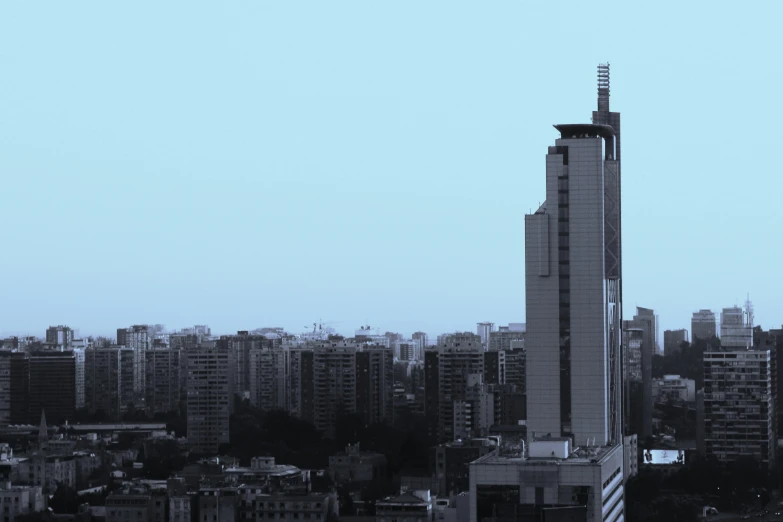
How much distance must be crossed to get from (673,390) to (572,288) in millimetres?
28102

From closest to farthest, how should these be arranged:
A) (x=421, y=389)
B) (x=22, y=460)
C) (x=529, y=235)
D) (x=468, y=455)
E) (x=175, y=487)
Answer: (x=529, y=235) → (x=175, y=487) → (x=468, y=455) → (x=22, y=460) → (x=421, y=389)

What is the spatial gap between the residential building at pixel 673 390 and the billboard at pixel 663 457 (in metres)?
9.49

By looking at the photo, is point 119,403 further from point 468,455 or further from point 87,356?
point 468,455

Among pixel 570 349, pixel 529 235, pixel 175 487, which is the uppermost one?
pixel 529 235

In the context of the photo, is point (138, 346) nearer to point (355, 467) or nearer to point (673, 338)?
point (673, 338)

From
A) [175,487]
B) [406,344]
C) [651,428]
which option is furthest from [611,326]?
[406,344]

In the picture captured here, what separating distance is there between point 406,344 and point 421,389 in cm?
1963

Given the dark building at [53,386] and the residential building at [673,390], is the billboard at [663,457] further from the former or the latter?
the dark building at [53,386]

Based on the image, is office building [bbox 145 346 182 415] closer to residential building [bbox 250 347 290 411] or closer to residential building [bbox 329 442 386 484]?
residential building [bbox 250 347 290 411]

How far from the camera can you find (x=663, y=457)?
2939 cm

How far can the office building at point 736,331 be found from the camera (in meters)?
27.7

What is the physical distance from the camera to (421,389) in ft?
146

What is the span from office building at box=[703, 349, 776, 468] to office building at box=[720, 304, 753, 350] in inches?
19.2

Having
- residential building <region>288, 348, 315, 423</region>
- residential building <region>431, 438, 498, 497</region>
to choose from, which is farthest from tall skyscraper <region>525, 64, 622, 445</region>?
residential building <region>288, 348, 315, 423</region>
